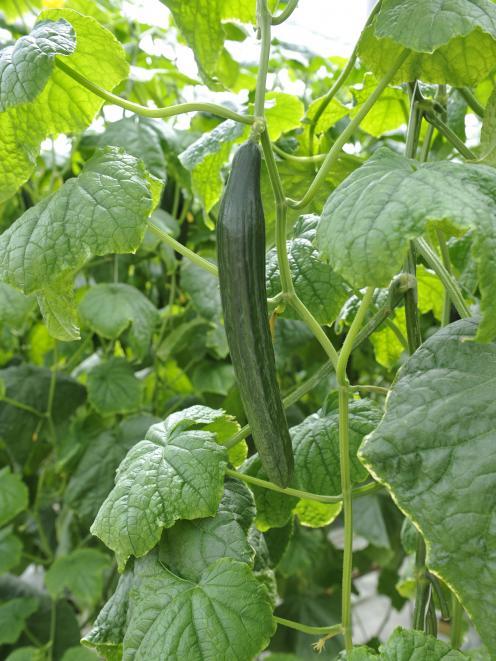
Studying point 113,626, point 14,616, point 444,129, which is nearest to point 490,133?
point 444,129

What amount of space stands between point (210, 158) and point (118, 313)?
1.41 ft

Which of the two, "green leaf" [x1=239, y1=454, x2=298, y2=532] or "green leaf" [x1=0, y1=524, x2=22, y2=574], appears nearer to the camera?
"green leaf" [x1=239, y1=454, x2=298, y2=532]

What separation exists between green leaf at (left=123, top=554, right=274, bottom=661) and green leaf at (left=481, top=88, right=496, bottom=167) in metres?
0.38

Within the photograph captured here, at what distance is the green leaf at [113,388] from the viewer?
1260 millimetres

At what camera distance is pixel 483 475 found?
448 millimetres

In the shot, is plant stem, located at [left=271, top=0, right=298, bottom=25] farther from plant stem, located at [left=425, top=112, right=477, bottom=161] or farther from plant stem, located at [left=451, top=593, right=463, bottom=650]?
plant stem, located at [left=451, top=593, right=463, bottom=650]

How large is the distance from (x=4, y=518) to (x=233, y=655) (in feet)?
2.77

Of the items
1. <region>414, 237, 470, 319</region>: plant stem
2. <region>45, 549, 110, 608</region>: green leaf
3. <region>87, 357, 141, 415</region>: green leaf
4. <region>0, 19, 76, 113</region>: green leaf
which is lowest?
<region>45, 549, 110, 608</region>: green leaf

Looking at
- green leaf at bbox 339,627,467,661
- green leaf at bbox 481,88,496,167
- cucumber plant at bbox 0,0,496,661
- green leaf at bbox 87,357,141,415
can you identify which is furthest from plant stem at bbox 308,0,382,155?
green leaf at bbox 87,357,141,415

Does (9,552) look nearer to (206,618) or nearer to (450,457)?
(206,618)

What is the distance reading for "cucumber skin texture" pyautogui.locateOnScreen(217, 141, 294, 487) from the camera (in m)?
0.54

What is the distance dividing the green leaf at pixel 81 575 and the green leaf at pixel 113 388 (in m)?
0.28

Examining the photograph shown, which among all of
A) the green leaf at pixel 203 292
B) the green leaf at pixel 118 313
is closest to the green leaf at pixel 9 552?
the green leaf at pixel 118 313

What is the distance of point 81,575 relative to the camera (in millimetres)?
1309
